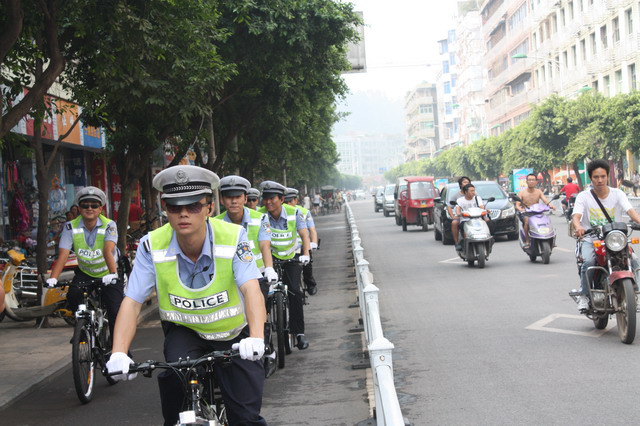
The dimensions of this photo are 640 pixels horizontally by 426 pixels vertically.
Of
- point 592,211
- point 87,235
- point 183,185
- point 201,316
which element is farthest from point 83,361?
point 592,211

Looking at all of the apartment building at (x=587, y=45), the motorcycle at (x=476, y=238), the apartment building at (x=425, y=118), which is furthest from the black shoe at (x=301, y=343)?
the apartment building at (x=425, y=118)

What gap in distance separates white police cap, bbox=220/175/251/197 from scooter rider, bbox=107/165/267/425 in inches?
151

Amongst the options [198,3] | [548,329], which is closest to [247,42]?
[198,3]

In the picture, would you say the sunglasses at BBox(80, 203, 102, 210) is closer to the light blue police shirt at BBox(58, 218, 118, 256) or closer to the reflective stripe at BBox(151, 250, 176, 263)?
the light blue police shirt at BBox(58, 218, 118, 256)

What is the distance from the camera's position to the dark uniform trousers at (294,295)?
9.74 meters

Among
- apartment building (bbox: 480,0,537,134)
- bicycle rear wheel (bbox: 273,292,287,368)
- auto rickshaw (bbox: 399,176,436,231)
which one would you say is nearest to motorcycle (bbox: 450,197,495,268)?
bicycle rear wheel (bbox: 273,292,287,368)

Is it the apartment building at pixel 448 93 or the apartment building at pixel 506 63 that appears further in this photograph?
the apartment building at pixel 448 93

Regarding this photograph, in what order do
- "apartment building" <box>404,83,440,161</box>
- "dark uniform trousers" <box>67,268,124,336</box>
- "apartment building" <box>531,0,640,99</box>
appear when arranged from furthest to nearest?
"apartment building" <box>404,83,440,161</box>, "apartment building" <box>531,0,640,99</box>, "dark uniform trousers" <box>67,268,124,336</box>

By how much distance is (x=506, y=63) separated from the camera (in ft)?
296

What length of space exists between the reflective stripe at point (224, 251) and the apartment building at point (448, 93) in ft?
449

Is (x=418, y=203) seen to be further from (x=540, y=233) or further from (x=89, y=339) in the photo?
(x=89, y=339)

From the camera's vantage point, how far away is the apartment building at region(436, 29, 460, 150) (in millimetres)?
145875

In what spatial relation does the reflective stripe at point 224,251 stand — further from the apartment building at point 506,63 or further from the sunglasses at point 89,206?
the apartment building at point 506,63

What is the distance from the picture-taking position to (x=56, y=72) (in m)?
10.4
